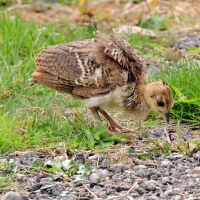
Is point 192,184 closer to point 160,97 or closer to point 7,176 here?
point 160,97

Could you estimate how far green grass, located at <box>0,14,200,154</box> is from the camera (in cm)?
554

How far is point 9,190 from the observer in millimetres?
4555

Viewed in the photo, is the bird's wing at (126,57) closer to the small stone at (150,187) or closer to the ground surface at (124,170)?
the ground surface at (124,170)

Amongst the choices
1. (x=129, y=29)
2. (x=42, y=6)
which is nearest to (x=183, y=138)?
(x=129, y=29)

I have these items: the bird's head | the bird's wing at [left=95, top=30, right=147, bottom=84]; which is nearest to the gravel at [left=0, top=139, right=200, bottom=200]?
the bird's head

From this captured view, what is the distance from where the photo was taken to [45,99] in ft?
21.9

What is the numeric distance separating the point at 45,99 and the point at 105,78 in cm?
112

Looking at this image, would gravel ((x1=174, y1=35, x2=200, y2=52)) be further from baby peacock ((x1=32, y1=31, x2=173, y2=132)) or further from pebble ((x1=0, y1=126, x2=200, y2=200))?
pebble ((x1=0, y1=126, x2=200, y2=200))

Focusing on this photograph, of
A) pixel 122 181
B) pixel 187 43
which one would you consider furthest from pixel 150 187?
pixel 187 43

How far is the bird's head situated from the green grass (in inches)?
17.6

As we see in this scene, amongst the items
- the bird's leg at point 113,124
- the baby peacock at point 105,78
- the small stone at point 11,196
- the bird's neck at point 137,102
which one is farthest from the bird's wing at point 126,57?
the small stone at point 11,196

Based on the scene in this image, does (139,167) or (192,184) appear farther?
(139,167)

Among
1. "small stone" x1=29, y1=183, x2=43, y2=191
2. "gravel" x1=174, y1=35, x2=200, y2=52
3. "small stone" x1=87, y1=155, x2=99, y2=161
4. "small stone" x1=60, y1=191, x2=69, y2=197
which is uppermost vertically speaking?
"small stone" x1=29, y1=183, x2=43, y2=191

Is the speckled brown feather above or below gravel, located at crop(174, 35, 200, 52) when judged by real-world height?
above
